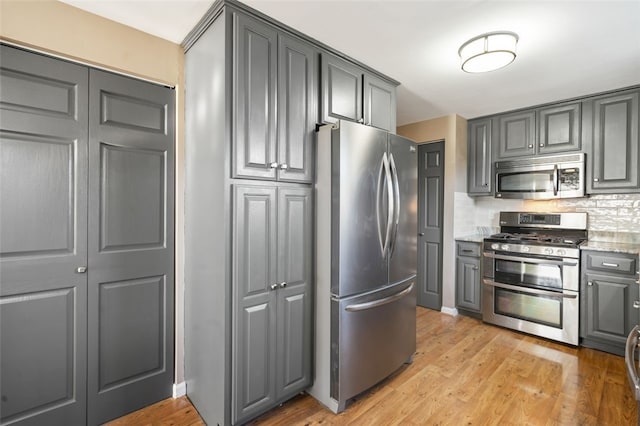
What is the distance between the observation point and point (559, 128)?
128 inches

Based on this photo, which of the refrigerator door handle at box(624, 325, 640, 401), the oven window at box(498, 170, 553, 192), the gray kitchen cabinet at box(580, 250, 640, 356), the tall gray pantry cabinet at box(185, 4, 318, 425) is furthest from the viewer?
the oven window at box(498, 170, 553, 192)

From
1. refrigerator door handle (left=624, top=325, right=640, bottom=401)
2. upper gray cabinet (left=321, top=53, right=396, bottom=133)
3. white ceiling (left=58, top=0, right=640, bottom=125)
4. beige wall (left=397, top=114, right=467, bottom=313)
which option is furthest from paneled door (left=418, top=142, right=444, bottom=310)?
refrigerator door handle (left=624, top=325, right=640, bottom=401)

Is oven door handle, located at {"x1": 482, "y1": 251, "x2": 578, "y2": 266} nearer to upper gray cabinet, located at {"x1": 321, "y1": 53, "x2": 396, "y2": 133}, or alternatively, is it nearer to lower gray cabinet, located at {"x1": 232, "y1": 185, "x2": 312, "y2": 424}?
upper gray cabinet, located at {"x1": 321, "y1": 53, "x2": 396, "y2": 133}

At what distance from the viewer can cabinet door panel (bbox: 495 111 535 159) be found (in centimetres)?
342

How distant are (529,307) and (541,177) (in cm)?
142

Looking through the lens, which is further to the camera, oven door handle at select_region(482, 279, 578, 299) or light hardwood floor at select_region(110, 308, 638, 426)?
oven door handle at select_region(482, 279, 578, 299)

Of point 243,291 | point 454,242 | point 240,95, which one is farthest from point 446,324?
point 240,95

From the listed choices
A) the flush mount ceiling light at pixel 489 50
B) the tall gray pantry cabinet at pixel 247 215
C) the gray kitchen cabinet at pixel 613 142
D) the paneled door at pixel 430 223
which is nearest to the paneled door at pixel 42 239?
the tall gray pantry cabinet at pixel 247 215

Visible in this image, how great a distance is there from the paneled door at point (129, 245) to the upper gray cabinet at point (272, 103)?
704mm

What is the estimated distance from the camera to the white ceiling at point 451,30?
171 cm

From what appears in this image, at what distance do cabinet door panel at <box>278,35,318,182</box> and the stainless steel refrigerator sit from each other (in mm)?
104

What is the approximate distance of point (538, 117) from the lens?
336 centimetres

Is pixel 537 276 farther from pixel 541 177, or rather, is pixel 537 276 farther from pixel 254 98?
pixel 254 98

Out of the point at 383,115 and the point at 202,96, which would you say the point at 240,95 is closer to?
the point at 202,96
